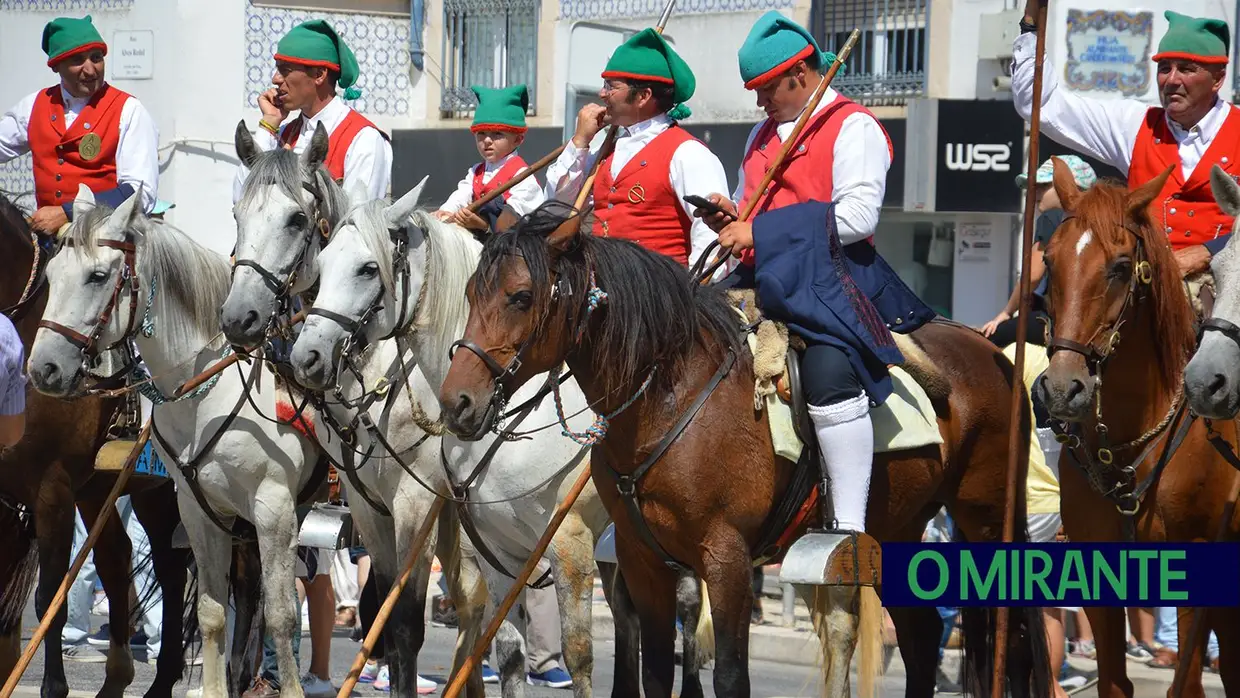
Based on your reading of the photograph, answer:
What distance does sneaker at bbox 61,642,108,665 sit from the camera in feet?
35.5

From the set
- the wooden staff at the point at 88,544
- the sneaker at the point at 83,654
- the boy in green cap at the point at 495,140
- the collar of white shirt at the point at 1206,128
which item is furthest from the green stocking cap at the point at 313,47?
the sneaker at the point at 83,654

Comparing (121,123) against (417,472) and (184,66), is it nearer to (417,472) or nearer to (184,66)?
(417,472)

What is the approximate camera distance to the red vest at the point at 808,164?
679 centimetres

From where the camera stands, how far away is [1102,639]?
20.2 feet

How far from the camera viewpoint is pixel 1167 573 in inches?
229

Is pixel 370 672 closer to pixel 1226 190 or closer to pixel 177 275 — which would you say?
pixel 177 275

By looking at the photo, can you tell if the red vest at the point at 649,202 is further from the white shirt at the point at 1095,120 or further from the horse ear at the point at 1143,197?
the horse ear at the point at 1143,197

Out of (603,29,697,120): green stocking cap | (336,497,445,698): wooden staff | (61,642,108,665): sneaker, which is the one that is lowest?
(61,642,108,665): sneaker

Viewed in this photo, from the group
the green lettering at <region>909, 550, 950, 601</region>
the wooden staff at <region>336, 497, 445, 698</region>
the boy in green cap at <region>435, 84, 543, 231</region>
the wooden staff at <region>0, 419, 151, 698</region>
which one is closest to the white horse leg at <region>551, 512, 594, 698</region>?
the wooden staff at <region>336, 497, 445, 698</region>

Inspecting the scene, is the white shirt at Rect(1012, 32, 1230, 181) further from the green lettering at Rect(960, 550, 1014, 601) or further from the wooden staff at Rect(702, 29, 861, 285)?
the green lettering at Rect(960, 550, 1014, 601)

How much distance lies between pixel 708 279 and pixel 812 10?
391 inches

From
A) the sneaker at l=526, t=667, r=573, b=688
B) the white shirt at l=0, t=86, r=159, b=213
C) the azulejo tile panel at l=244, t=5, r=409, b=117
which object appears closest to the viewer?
the white shirt at l=0, t=86, r=159, b=213

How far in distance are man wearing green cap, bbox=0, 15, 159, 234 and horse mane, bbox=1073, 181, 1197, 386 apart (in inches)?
188

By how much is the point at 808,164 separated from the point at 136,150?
144 inches
